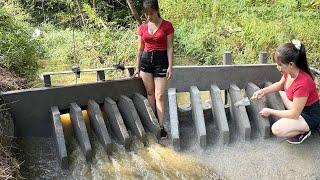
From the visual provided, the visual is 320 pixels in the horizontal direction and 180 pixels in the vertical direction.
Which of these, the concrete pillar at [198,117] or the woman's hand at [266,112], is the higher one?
the woman's hand at [266,112]

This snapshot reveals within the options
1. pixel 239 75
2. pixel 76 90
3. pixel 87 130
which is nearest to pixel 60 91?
pixel 76 90

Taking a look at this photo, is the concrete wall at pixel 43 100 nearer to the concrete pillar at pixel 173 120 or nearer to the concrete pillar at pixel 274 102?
the concrete pillar at pixel 173 120

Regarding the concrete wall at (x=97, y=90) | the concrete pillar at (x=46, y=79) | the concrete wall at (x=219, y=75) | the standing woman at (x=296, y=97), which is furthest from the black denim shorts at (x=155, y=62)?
the standing woman at (x=296, y=97)

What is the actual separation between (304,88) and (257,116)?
85cm

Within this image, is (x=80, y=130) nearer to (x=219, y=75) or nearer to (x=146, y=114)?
(x=146, y=114)

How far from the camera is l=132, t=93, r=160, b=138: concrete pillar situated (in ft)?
14.5

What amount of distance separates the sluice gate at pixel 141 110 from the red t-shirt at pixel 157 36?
53 centimetres

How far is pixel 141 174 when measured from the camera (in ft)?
12.5

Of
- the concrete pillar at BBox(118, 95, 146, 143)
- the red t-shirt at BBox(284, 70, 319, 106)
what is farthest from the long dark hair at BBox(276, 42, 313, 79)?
the concrete pillar at BBox(118, 95, 146, 143)

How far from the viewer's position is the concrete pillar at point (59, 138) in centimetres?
387

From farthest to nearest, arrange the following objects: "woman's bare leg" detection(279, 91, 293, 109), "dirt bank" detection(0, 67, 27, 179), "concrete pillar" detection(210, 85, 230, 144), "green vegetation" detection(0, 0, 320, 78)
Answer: "green vegetation" detection(0, 0, 320, 78) < "concrete pillar" detection(210, 85, 230, 144) < "woman's bare leg" detection(279, 91, 293, 109) < "dirt bank" detection(0, 67, 27, 179)

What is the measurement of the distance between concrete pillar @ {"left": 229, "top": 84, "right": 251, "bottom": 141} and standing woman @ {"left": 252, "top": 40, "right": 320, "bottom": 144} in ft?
1.14

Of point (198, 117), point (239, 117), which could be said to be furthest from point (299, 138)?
point (198, 117)

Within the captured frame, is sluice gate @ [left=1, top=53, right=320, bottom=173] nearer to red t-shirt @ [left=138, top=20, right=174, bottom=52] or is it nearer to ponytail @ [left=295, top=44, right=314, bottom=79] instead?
red t-shirt @ [left=138, top=20, right=174, bottom=52]
